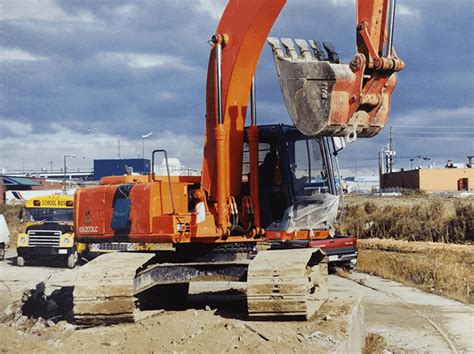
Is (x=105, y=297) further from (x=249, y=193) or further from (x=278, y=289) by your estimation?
(x=249, y=193)

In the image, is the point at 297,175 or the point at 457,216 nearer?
the point at 297,175

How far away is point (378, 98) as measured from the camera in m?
8.05

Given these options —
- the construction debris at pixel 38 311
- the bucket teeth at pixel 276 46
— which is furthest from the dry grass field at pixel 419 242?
the bucket teeth at pixel 276 46

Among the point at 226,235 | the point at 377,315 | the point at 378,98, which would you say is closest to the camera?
the point at 378,98

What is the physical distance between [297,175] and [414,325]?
3.42 metres

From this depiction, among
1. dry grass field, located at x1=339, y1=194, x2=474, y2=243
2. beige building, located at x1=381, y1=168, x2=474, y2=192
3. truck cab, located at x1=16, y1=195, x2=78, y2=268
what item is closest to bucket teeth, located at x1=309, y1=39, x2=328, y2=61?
truck cab, located at x1=16, y1=195, x2=78, y2=268

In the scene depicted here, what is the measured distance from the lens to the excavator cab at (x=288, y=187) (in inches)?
402

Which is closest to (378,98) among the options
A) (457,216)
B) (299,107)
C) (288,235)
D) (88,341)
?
(299,107)

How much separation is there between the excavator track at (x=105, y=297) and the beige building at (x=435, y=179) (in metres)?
59.2

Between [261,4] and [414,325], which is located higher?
[261,4]

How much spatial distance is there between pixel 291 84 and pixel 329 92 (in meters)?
0.53

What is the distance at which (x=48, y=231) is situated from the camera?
75.8ft

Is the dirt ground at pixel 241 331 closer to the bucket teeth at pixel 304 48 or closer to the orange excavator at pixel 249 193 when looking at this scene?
the orange excavator at pixel 249 193

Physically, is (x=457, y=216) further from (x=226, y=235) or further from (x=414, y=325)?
(x=226, y=235)
